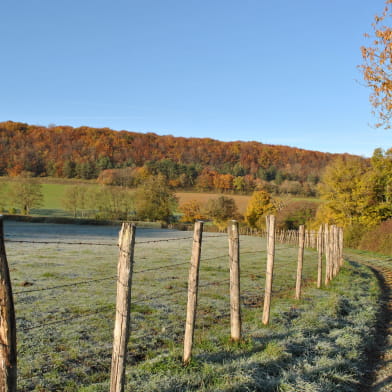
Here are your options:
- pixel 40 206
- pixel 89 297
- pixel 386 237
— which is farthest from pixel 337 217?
pixel 40 206

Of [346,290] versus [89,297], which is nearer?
[89,297]

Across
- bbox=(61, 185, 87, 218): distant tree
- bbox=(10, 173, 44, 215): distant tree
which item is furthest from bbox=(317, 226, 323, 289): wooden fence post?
bbox=(10, 173, 44, 215): distant tree

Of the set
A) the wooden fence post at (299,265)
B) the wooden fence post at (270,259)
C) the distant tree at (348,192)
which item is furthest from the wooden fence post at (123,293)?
the distant tree at (348,192)

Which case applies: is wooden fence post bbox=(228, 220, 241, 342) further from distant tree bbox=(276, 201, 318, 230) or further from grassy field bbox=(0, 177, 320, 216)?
grassy field bbox=(0, 177, 320, 216)

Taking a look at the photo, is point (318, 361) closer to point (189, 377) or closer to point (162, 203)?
point (189, 377)

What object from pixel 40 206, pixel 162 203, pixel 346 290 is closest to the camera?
pixel 346 290

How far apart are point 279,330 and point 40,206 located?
246 feet

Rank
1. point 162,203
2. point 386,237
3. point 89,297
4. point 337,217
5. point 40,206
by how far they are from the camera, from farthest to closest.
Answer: point 40,206
point 162,203
point 337,217
point 386,237
point 89,297

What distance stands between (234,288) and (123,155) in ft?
304

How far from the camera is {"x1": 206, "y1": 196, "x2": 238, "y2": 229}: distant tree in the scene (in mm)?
67875

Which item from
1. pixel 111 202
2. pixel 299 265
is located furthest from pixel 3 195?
pixel 299 265

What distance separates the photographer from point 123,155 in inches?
3789

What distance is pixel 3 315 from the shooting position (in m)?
3.02

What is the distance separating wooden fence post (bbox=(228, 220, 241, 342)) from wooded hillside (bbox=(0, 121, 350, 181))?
7883 centimetres
